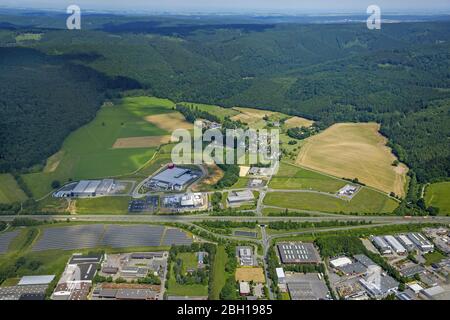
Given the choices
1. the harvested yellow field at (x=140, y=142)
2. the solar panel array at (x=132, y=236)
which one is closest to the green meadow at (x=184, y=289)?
the solar panel array at (x=132, y=236)

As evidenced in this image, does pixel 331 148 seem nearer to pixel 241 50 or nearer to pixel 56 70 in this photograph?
pixel 56 70

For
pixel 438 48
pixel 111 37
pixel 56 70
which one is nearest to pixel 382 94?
pixel 438 48

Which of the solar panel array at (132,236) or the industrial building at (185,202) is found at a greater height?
the industrial building at (185,202)

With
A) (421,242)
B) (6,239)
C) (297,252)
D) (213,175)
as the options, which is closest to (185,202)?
(213,175)

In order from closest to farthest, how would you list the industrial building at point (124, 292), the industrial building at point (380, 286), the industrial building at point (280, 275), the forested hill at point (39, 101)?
the industrial building at point (124, 292)
the industrial building at point (380, 286)
the industrial building at point (280, 275)
the forested hill at point (39, 101)

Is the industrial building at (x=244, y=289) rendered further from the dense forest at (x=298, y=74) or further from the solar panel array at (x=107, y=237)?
the dense forest at (x=298, y=74)

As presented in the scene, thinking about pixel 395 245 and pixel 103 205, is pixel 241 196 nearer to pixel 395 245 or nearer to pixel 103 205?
pixel 103 205

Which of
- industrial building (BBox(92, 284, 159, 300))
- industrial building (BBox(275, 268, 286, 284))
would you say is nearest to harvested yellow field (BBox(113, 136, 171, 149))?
industrial building (BBox(92, 284, 159, 300))
